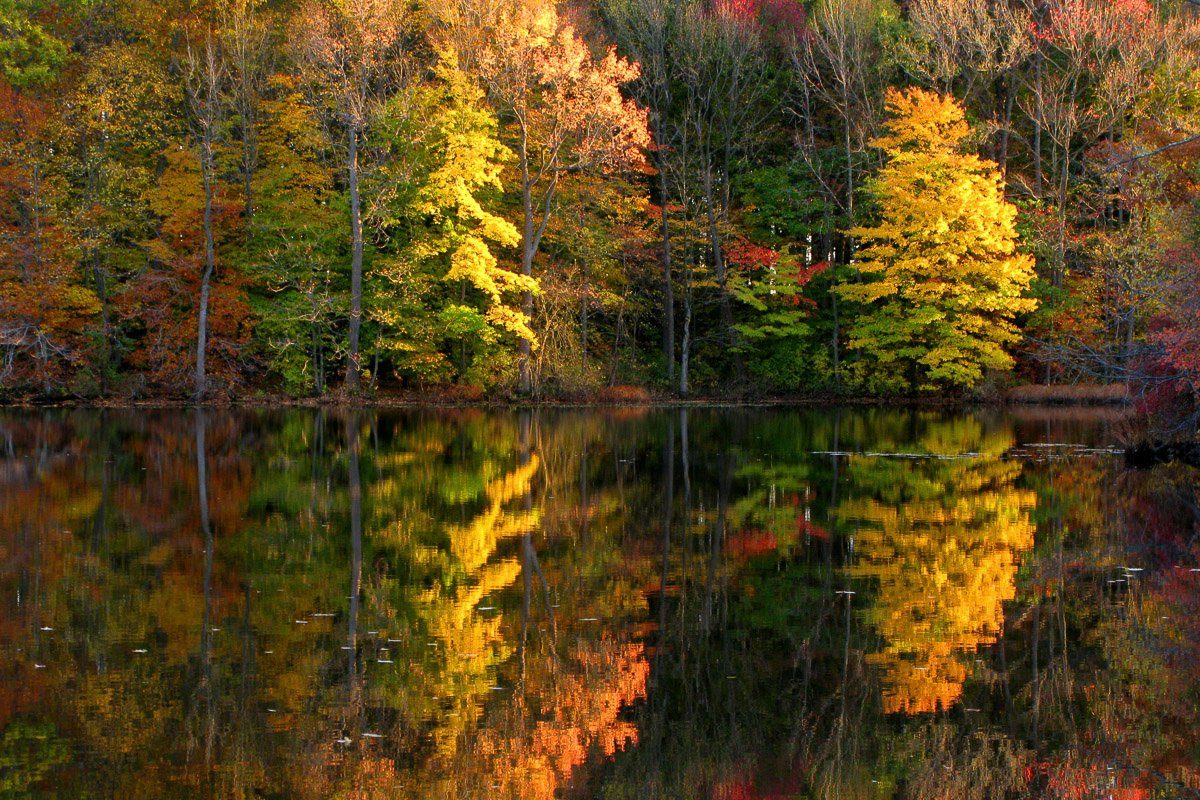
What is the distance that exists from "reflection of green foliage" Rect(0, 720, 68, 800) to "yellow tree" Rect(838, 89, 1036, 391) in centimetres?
3826

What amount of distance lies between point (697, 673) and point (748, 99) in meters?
42.9

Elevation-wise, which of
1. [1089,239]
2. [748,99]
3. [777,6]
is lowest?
[1089,239]

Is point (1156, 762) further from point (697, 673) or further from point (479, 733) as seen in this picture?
point (479, 733)

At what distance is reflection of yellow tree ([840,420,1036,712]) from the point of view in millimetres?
9320

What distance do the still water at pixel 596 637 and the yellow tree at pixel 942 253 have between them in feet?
75.5

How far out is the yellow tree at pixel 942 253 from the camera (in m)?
43.0

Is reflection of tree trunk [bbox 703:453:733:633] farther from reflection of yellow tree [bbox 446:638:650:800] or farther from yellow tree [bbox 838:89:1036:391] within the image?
yellow tree [bbox 838:89:1036:391]

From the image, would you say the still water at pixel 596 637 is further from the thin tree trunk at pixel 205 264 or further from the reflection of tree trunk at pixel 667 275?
the reflection of tree trunk at pixel 667 275

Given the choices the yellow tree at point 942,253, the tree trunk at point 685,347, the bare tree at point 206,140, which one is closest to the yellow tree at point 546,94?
the tree trunk at point 685,347

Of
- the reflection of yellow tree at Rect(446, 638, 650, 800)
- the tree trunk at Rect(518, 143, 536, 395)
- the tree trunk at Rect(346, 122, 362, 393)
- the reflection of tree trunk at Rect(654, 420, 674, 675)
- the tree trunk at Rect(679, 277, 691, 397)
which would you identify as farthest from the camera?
the tree trunk at Rect(679, 277, 691, 397)

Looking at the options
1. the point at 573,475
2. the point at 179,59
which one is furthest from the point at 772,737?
the point at 179,59

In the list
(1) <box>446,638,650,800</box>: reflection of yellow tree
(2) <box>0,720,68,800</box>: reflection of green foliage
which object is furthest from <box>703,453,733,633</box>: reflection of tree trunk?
(2) <box>0,720,68,800</box>: reflection of green foliage

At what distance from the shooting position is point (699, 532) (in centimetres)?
1530

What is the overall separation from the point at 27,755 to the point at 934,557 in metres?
9.28
